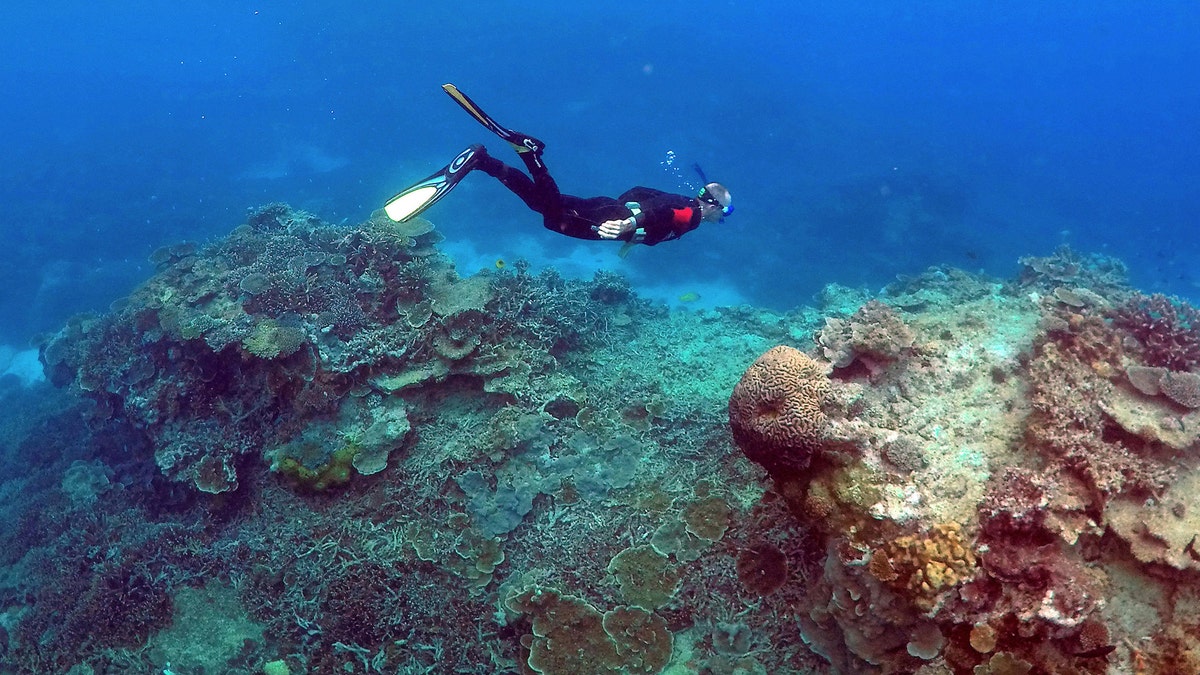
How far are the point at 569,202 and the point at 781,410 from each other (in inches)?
160

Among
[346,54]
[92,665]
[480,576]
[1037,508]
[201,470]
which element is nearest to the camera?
[1037,508]

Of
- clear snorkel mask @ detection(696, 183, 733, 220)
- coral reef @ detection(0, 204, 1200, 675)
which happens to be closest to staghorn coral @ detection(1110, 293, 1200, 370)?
coral reef @ detection(0, 204, 1200, 675)

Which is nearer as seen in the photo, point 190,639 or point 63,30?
point 190,639

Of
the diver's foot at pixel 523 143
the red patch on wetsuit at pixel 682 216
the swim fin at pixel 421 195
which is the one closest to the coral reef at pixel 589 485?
the red patch on wetsuit at pixel 682 216

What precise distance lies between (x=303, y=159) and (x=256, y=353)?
98.2ft

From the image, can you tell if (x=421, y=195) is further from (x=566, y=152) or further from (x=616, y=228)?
(x=566, y=152)

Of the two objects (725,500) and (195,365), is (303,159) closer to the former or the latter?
(195,365)

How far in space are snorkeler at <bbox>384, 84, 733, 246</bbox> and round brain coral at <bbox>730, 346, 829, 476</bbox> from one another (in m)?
2.14

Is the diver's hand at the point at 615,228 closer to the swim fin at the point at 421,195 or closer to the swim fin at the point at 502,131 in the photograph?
the swim fin at the point at 502,131

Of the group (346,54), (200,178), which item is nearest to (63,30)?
(346,54)

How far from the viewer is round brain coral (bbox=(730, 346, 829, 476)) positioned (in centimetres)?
536

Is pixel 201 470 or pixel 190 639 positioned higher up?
pixel 201 470

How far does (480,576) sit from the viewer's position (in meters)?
6.96

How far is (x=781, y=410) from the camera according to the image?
549 cm
